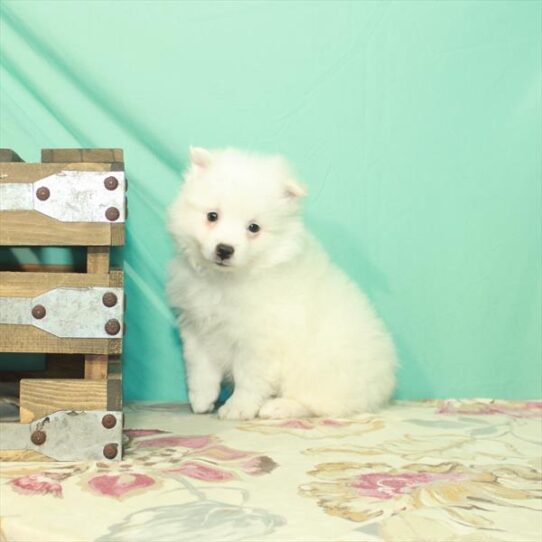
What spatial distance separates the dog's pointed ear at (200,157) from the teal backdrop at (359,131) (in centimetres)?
30

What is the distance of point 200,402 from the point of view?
8.66ft

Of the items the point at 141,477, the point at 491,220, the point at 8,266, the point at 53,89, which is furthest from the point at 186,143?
the point at 141,477

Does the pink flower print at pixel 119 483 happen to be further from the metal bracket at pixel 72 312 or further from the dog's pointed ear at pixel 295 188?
the dog's pointed ear at pixel 295 188

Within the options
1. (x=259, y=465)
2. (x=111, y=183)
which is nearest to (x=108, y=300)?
(x=111, y=183)

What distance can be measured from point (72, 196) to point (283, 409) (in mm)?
985

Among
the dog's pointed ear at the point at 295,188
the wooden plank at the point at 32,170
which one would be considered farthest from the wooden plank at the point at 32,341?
the dog's pointed ear at the point at 295,188

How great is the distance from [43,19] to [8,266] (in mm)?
790

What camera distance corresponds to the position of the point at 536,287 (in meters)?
2.92

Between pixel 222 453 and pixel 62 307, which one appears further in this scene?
pixel 222 453

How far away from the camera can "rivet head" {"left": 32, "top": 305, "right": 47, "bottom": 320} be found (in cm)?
195

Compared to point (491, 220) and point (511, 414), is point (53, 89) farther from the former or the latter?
point (511, 414)

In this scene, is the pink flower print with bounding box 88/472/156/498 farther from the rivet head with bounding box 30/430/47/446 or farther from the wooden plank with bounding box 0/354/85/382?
the wooden plank with bounding box 0/354/85/382

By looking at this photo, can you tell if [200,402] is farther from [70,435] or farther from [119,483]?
[119,483]

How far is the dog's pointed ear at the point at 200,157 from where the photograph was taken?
2.45 m
